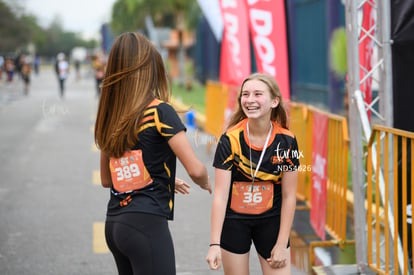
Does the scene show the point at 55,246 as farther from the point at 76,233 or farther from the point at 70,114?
the point at 70,114

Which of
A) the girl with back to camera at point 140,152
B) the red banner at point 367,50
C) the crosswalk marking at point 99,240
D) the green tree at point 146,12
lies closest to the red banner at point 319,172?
the red banner at point 367,50

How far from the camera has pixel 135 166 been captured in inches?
128

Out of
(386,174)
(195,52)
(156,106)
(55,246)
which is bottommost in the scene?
(55,246)

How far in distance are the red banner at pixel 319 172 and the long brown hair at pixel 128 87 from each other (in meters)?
3.82

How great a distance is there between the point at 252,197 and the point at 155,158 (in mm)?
678

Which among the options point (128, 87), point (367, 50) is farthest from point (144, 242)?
point (367, 50)

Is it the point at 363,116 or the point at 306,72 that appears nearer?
the point at 363,116

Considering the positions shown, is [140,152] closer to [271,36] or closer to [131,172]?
[131,172]

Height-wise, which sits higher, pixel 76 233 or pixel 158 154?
pixel 158 154

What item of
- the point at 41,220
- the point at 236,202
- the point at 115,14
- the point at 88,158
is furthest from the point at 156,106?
the point at 115,14

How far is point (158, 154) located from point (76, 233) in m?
4.41

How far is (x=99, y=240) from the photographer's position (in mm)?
7094

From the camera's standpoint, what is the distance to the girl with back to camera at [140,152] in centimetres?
319

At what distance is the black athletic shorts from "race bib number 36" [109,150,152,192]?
26.4 inches
